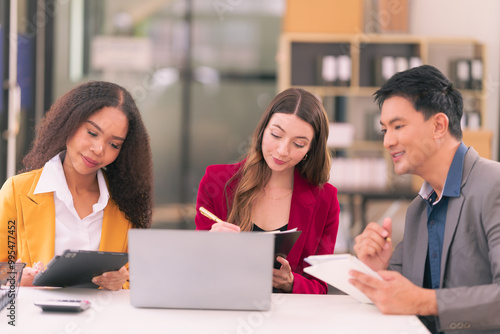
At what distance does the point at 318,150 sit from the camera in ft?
7.45

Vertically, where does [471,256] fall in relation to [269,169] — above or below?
below

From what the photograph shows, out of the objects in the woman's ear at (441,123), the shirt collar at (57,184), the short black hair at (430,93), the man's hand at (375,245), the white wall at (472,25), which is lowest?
the man's hand at (375,245)

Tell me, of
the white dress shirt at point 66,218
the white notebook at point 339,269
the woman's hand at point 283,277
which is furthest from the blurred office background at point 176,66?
the white notebook at point 339,269

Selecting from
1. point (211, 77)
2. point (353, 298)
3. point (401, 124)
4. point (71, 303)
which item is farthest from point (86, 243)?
point (211, 77)

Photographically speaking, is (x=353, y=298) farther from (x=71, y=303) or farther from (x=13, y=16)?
(x=13, y=16)

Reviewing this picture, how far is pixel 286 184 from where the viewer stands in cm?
235

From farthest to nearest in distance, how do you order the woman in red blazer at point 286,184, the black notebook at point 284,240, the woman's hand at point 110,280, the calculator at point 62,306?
the woman in red blazer at point 286,184 → the woman's hand at point 110,280 → the black notebook at point 284,240 → the calculator at point 62,306

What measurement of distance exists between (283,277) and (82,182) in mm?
815

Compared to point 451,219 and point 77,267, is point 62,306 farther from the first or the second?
point 451,219

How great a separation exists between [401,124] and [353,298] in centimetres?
56

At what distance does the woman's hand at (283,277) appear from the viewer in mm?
1966

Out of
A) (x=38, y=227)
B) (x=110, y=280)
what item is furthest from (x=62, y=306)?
(x=38, y=227)

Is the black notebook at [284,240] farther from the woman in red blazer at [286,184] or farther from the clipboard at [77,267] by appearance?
the clipboard at [77,267]

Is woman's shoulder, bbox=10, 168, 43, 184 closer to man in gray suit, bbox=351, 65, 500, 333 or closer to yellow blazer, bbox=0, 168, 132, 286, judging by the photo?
yellow blazer, bbox=0, 168, 132, 286
